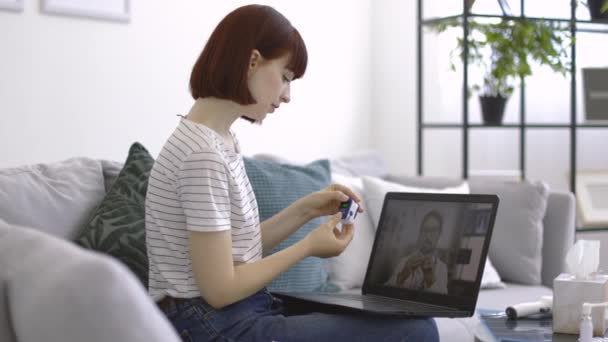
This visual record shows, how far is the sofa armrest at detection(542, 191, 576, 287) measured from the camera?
2.66m

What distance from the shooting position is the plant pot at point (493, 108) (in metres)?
3.26

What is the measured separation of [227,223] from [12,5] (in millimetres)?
1396

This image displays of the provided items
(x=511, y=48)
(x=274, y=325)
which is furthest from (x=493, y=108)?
(x=274, y=325)

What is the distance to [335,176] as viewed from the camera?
2613 mm

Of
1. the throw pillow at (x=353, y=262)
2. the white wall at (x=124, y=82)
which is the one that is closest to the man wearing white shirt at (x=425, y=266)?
the throw pillow at (x=353, y=262)

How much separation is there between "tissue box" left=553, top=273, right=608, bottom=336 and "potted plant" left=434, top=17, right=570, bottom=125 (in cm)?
161

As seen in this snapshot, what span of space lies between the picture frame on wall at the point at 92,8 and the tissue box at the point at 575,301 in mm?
1698

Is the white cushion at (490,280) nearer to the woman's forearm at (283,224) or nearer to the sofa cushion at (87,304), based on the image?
the woman's forearm at (283,224)

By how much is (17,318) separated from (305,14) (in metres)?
2.85

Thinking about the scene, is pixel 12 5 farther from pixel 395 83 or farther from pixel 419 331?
pixel 395 83

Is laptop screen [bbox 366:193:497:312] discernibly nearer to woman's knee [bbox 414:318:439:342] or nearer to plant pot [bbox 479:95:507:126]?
woman's knee [bbox 414:318:439:342]

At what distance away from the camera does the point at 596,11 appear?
10.5 ft

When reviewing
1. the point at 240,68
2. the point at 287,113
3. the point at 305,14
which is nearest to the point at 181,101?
the point at 287,113

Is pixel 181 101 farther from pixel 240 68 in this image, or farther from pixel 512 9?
pixel 240 68
